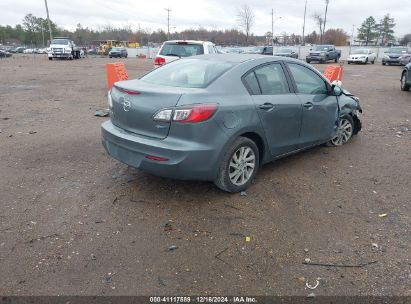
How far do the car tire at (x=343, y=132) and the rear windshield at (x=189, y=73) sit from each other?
274cm

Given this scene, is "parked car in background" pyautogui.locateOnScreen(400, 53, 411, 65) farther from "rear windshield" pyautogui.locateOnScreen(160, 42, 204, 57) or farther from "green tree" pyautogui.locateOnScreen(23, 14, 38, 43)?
"green tree" pyautogui.locateOnScreen(23, 14, 38, 43)

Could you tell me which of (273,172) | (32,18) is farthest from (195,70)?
(32,18)

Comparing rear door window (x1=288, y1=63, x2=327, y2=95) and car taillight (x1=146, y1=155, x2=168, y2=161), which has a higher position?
rear door window (x1=288, y1=63, x2=327, y2=95)

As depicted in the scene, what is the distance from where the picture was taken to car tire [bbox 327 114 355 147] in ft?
20.3

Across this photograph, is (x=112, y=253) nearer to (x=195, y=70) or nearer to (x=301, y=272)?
(x=301, y=272)

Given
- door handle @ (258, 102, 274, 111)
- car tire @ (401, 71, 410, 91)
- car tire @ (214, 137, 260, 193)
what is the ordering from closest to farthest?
car tire @ (214, 137, 260, 193) → door handle @ (258, 102, 274, 111) → car tire @ (401, 71, 410, 91)

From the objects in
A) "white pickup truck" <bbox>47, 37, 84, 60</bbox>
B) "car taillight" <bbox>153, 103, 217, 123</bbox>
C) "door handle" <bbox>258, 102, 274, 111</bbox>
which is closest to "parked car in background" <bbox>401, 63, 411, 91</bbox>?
"door handle" <bbox>258, 102, 274, 111</bbox>

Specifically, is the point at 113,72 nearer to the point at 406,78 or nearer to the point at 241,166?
the point at 241,166

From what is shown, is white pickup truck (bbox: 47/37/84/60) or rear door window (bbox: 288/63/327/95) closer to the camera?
rear door window (bbox: 288/63/327/95)

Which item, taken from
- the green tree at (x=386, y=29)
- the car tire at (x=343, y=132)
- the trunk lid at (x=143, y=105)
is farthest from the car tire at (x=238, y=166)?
the green tree at (x=386, y=29)

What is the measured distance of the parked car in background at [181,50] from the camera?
11050 mm

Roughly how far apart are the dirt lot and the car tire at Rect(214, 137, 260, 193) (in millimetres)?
149

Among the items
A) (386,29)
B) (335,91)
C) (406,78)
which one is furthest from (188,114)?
(386,29)

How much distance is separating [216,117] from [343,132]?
11.1 ft
